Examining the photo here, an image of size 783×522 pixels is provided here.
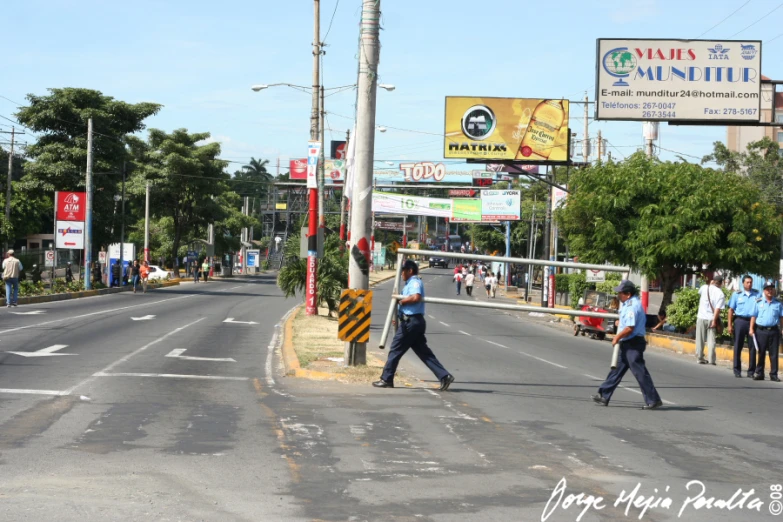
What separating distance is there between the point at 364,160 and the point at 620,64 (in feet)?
59.6

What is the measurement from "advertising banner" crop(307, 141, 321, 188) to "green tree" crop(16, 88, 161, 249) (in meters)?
26.8

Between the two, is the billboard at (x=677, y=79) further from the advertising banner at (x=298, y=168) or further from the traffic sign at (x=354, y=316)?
the advertising banner at (x=298, y=168)

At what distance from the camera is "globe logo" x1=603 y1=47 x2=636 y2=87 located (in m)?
30.9

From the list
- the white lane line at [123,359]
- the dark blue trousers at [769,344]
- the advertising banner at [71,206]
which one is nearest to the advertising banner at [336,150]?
the advertising banner at [71,206]

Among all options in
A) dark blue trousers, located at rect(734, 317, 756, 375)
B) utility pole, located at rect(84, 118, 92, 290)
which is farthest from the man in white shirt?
utility pole, located at rect(84, 118, 92, 290)

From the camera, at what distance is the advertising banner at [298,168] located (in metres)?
98.6

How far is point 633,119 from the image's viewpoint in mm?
30594

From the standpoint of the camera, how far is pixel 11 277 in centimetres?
3222

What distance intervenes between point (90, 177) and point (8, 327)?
28016mm

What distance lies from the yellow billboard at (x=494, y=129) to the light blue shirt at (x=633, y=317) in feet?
89.7

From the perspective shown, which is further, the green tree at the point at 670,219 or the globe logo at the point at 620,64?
the globe logo at the point at 620,64

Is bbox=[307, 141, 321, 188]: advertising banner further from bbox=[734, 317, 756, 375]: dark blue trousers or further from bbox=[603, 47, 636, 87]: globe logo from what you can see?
bbox=[734, 317, 756, 375]: dark blue trousers

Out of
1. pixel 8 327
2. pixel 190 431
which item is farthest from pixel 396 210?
pixel 190 431

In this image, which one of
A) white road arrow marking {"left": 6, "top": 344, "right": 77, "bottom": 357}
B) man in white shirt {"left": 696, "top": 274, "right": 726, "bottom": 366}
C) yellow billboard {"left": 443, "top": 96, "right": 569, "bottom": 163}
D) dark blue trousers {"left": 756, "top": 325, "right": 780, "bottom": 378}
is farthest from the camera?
yellow billboard {"left": 443, "top": 96, "right": 569, "bottom": 163}
